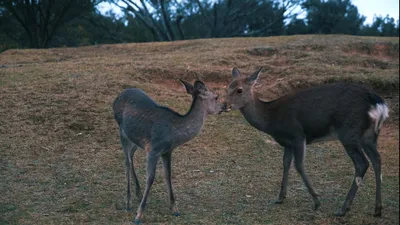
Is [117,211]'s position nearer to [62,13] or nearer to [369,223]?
[369,223]

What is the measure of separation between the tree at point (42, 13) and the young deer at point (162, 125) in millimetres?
24547

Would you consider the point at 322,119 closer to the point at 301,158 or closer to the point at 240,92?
the point at 301,158

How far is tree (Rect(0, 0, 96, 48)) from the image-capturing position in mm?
29844

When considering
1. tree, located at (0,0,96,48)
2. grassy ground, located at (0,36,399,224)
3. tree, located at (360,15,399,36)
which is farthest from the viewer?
tree, located at (360,15,399,36)

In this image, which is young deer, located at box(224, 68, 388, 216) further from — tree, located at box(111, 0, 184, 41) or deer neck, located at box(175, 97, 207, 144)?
tree, located at box(111, 0, 184, 41)

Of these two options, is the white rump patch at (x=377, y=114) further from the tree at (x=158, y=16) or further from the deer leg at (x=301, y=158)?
the tree at (x=158, y=16)

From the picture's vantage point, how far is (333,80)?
1352 centimetres

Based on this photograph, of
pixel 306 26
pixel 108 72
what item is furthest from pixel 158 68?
pixel 306 26

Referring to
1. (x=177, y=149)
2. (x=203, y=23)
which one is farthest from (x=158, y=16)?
(x=177, y=149)

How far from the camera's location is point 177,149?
1005cm

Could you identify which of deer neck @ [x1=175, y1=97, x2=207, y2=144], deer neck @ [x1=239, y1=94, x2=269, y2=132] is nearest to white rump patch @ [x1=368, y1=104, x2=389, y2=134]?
deer neck @ [x1=239, y1=94, x2=269, y2=132]

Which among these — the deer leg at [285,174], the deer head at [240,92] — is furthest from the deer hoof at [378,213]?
the deer head at [240,92]

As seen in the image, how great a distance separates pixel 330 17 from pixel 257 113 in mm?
32287

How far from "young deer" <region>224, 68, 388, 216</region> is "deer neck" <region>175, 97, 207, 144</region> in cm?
47
